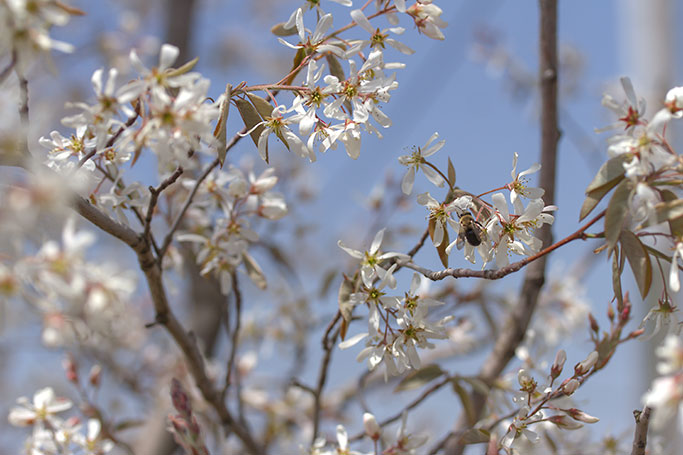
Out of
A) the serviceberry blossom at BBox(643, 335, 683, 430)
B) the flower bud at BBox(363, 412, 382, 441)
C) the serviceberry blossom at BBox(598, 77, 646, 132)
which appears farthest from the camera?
the flower bud at BBox(363, 412, 382, 441)

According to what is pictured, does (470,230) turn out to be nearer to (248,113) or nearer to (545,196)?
(248,113)

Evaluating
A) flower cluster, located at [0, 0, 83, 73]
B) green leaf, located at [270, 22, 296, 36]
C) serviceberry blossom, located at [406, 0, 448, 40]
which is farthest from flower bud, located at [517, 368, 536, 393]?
flower cluster, located at [0, 0, 83, 73]

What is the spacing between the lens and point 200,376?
1.13 meters

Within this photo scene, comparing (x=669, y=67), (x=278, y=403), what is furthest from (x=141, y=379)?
(x=669, y=67)

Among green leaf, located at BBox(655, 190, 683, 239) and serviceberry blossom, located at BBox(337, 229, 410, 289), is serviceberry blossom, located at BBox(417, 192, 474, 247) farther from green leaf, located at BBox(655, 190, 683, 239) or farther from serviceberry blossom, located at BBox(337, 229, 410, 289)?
green leaf, located at BBox(655, 190, 683, 239)

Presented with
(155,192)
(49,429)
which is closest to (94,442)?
(49,429)

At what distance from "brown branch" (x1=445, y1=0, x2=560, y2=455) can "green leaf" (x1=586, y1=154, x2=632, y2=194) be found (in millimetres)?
487

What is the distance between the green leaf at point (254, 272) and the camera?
1057mm

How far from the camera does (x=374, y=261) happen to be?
0.86m

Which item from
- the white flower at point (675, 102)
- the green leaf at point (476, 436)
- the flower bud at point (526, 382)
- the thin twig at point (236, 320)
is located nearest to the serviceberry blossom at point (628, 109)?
the white flower at point (675, 102)

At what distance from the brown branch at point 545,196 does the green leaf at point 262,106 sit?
64 centimetres

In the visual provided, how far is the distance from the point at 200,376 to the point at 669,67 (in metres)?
2.59

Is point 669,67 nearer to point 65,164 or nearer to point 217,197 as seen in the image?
point 217,197

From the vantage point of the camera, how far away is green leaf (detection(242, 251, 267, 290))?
1057mm
